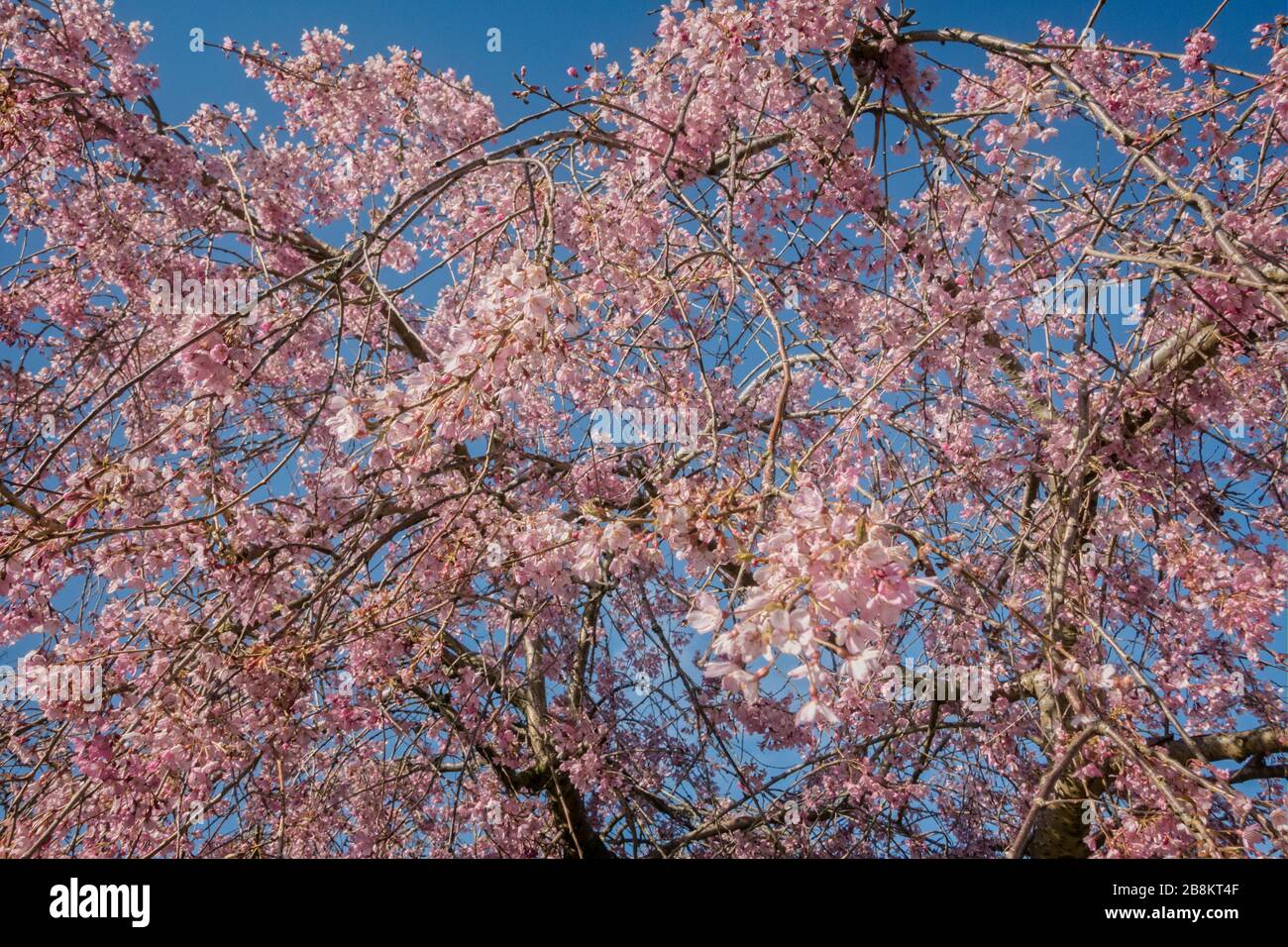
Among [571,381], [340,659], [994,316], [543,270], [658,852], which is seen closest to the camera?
[543,270]

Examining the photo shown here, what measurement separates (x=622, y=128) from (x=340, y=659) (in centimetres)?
272

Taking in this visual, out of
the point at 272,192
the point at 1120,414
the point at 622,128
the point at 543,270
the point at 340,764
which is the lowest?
the point at 340,764

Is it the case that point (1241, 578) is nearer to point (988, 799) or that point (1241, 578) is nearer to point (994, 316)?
point (994, 316)

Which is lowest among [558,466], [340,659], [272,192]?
[340,659]

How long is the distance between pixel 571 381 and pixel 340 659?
1.67 meters

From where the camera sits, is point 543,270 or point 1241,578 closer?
point 543,270

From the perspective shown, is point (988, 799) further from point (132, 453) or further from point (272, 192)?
point (272, 192)

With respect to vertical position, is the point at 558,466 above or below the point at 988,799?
above

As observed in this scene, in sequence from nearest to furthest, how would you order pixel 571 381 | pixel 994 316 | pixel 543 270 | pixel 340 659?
pixel 543 270 < pixel 994 316 < pixel 340 659 < pixel 571 381

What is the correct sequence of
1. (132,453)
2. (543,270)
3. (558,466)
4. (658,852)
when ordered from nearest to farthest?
1. (543,270)
2. (132,453)
3. (558,466)
4. (658,852)

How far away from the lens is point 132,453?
2.74 meters

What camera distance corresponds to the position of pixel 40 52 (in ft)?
13.7

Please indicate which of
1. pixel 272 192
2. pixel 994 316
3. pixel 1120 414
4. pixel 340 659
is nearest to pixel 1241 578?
pixel 1120 414
